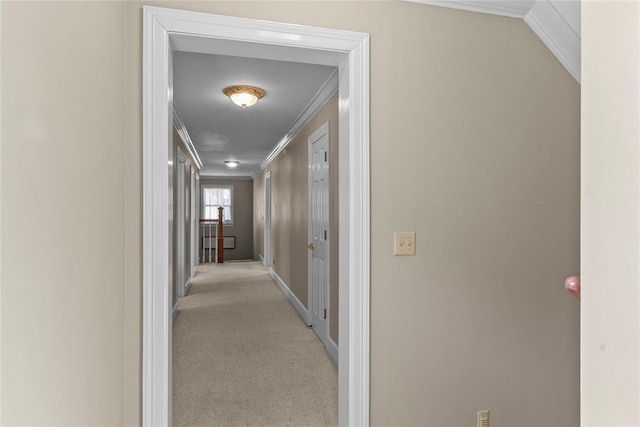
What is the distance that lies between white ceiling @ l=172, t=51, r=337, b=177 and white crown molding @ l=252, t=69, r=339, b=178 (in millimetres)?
37

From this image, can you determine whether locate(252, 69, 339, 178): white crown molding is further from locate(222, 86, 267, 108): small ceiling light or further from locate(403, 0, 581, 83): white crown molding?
locate(403, 0, 581, 83): white crown molding

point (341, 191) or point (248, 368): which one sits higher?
point (341, 191)

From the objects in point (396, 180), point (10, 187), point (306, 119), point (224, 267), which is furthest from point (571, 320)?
point (224, 267)

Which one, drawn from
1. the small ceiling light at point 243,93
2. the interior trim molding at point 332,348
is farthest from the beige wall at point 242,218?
the interior trim molding at point 332,348

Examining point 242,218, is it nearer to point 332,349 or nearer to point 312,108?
point 312,108

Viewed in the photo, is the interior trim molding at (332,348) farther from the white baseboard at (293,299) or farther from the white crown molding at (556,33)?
the white crown molding at (556,33)

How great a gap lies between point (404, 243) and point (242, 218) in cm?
924

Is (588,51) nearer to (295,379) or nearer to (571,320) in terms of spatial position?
(571,320)

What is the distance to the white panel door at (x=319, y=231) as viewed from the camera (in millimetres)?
3498

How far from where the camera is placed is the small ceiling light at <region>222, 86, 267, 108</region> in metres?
3.24

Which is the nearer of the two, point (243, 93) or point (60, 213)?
point (60, 213)

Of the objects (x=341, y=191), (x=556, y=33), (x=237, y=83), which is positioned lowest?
(x=341, y=191)

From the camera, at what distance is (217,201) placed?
10477 millimetres

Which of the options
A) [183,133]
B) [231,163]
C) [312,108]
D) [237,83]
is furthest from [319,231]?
[231,163]
